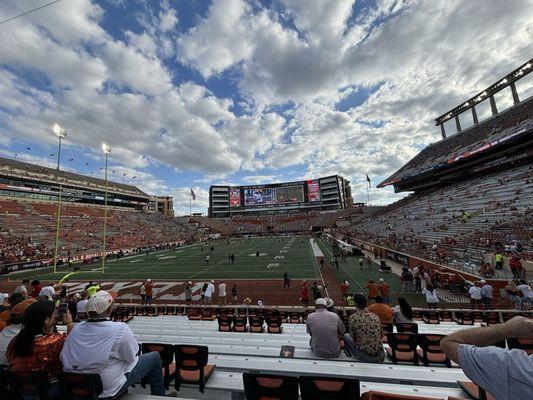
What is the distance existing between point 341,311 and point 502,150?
4148cm

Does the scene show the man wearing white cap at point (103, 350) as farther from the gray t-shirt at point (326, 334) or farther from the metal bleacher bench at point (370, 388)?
the gray t-shirt at point (326, 334)

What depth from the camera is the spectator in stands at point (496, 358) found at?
4.66 ft

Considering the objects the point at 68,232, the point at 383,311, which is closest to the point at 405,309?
the point at 383,311

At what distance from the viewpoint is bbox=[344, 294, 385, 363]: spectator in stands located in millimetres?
3910

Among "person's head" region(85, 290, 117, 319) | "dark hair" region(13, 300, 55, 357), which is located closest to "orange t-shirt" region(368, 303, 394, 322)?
"person's head" region(85, 290, 117, 319)

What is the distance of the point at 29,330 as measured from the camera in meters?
2.44

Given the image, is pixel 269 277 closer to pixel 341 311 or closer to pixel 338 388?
pixel 341 311

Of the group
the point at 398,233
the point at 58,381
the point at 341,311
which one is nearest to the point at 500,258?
the point at 341,311

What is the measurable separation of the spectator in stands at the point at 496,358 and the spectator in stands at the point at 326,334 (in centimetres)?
268

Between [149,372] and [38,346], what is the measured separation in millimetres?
1099

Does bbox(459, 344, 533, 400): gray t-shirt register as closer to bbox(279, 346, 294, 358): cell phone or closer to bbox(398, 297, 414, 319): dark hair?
bbox(279, 346, 294, 358): cell phone

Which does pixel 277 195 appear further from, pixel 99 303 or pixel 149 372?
pixel 99 303

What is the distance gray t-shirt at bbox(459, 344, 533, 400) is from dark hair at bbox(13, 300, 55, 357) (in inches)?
139

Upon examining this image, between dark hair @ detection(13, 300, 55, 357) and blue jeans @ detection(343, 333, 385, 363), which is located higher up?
dark hair @ detection(13, 300, 55, 357)
